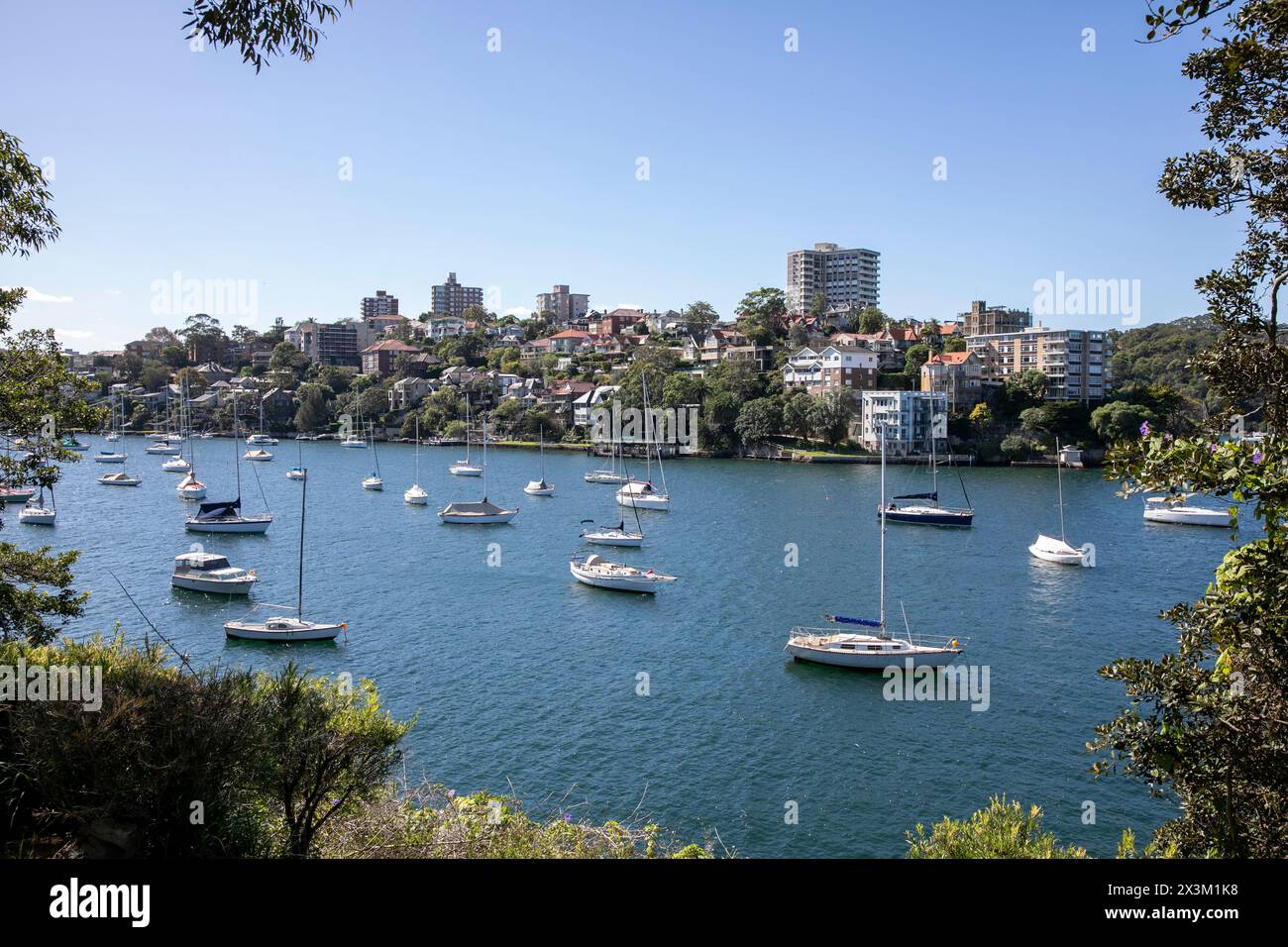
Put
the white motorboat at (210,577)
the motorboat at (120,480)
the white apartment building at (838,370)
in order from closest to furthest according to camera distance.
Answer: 1. the white motorboat at (210,577)
2. the motorboat at (120,480)
3. the white apartment building at (838,370)

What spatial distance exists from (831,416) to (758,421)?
255 inches

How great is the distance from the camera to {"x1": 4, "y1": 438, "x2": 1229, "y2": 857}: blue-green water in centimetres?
1406

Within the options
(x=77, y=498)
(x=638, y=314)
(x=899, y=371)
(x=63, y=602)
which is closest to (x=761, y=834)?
(x=63, y=602)

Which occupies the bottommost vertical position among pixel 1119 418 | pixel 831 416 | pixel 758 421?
pixel 758 421

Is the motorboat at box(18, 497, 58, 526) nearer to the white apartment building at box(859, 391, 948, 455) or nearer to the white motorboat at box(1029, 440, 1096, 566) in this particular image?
the white motorboat at box(1029, 440, 1096, 566)

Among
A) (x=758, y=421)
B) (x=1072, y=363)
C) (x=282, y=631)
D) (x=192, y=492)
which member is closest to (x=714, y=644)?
(x=282, y=631)

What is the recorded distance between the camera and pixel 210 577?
26.8 metres

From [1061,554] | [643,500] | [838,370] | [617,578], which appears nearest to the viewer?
[617,578]

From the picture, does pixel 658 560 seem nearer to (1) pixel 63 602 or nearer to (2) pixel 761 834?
(2) pixel 761 834

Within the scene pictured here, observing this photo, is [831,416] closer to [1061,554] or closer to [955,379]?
[955,379]

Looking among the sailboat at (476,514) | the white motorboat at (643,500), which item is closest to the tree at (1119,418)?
the white motorboat at (643,500)

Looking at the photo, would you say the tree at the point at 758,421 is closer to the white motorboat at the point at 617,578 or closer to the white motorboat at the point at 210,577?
the white motorboat at the point at 617,578

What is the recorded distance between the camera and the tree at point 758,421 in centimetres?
7769

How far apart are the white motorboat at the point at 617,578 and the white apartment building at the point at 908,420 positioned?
48.6 m
